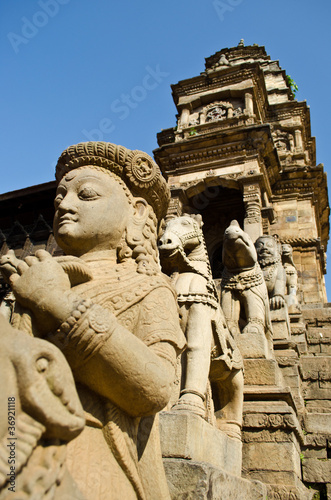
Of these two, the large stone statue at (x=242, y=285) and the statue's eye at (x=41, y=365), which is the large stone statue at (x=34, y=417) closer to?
the statue's eye at (x=41, y=365)

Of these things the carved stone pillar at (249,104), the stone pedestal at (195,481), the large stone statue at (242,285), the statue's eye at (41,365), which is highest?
the carved stone pillar at (249,104)

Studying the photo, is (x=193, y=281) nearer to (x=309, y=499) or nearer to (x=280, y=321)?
(x=309, y=499)

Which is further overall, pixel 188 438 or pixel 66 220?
pixel 188 438

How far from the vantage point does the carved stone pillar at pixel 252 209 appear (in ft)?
45.7

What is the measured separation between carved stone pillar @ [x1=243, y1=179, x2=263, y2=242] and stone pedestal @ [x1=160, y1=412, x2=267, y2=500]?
1110cm

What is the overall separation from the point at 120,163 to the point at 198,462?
1.70m

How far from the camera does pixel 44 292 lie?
1606mm

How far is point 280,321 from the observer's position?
6449mm

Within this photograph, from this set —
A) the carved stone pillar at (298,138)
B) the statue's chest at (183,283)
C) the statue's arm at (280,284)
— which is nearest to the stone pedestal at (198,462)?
the statue's chest at (183,283)

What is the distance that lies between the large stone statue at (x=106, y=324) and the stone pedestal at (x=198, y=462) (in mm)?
431

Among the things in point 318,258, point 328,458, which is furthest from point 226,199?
point 328,458

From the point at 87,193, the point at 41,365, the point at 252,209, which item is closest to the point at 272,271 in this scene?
the point at 87,193

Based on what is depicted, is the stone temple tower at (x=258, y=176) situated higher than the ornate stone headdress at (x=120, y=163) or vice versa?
the stone temple tower at (x=258, y=176)

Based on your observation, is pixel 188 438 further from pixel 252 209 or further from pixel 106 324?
pixel 252 209
